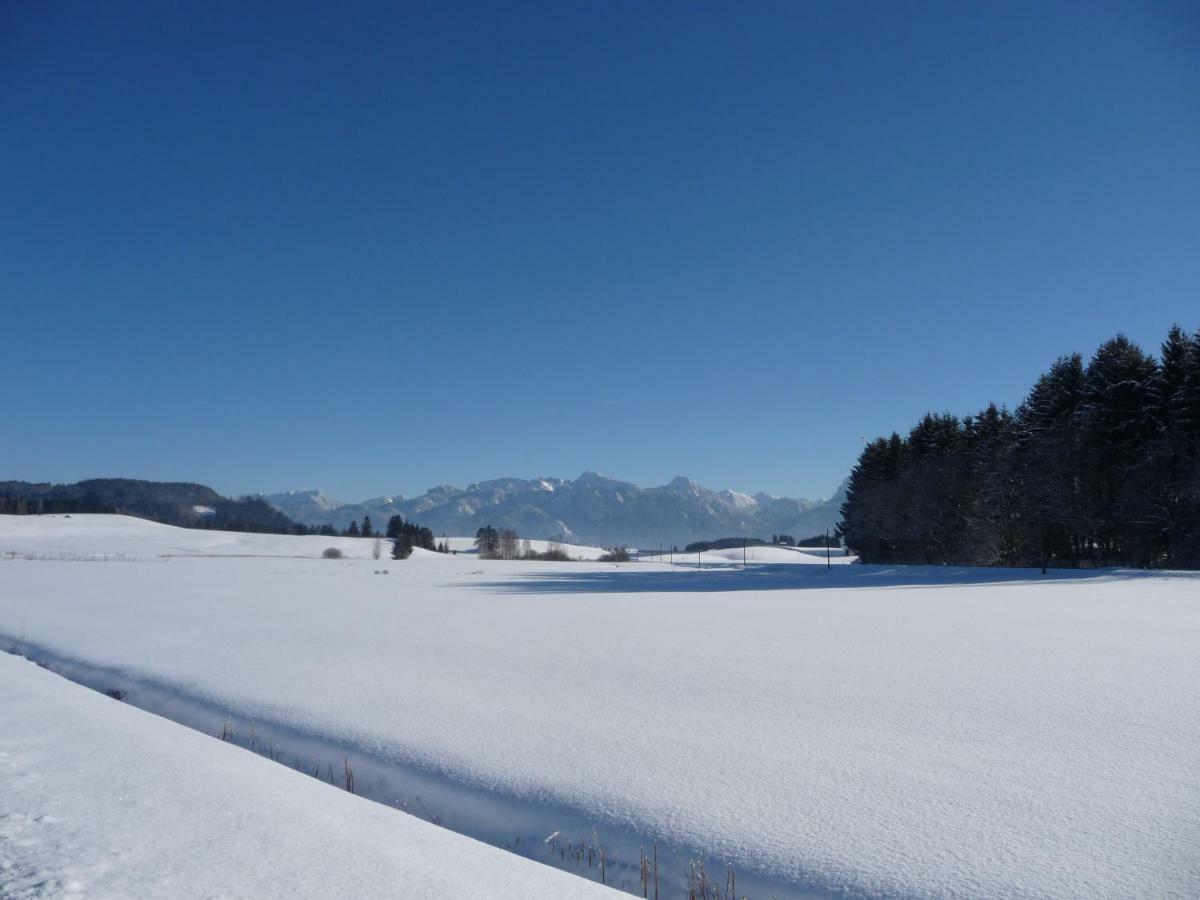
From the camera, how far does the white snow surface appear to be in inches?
127

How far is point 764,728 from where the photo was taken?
20.3 ft

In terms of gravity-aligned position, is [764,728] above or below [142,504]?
below

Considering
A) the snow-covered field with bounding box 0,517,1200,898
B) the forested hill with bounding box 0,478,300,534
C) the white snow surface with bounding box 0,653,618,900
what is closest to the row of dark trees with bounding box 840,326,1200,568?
the snow-covered field with bounding box 0,517,1200,898

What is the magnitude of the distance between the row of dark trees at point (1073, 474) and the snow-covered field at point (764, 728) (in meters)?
20.5

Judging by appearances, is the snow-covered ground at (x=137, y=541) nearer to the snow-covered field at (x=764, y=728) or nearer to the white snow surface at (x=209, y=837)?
the snow-covered field at (x=764, y=728)

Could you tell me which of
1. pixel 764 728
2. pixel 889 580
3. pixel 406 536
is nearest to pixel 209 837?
pixel 764 728

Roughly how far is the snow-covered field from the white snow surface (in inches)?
9.6

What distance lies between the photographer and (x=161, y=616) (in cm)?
1625

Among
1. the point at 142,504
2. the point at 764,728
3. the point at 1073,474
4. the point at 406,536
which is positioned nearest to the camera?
the point at 764,728

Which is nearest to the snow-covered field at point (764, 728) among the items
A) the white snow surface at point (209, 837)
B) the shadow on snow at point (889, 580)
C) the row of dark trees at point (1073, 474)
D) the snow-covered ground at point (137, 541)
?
the white snow surface at point (209, 837)

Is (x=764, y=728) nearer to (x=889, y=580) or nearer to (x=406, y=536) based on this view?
(x=889, y=580)

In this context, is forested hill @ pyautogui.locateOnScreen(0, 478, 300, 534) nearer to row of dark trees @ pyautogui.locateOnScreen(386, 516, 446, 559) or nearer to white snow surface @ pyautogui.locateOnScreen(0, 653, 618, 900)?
row of dark trees @ pyautogui.locateOnScreen(386, 516, 446, 559)

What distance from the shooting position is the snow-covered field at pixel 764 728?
3.80 meters

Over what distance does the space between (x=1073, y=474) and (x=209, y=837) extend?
1634 inches
